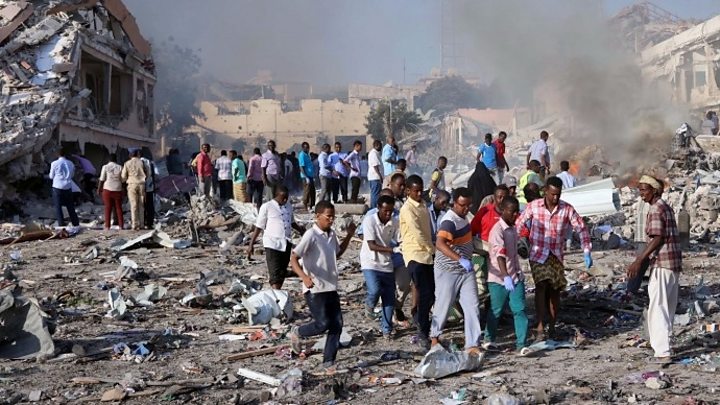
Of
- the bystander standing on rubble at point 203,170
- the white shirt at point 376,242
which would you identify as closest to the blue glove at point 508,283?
the white shirt at point 376,242

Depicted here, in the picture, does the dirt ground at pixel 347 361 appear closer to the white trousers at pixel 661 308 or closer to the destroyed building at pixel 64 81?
the white trousers at pixel 661 308

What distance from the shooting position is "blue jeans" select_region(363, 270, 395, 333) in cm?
707

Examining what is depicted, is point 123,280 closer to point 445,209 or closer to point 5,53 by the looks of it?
point 445,209

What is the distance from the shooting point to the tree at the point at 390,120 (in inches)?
2010

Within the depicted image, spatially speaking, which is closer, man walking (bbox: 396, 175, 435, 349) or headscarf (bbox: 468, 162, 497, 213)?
man walking (bbox: 396, 175, 435, 349)

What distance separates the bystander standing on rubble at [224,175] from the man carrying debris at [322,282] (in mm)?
11989

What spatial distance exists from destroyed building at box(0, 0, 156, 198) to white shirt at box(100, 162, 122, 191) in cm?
381

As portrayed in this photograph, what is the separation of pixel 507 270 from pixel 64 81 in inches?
604

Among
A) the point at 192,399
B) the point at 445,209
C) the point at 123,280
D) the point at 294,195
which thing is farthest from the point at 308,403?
the point at 294,195

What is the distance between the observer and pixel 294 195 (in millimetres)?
21500

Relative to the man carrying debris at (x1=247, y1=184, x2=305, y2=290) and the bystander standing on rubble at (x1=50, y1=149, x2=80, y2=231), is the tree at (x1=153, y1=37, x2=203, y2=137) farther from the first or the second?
the man carrying debris at (x1=247, y1=184, x2=305, y2=290)

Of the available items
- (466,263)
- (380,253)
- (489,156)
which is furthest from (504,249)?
(489,156)

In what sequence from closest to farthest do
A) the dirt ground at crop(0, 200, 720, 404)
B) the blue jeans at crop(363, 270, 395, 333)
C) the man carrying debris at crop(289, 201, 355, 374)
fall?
the dirt ground at crop(0, 200, 720, 404)
the man carrying debris at crop(289, 201, 355, 374)
the blue jeans at crop(363, 270, 395, 333)

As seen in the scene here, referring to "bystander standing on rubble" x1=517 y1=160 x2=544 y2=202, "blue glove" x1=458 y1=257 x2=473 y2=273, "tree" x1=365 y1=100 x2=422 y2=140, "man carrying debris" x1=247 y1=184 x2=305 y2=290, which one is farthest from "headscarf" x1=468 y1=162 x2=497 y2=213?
"tree" x1=365 y1=100 x2=422 y2=140
